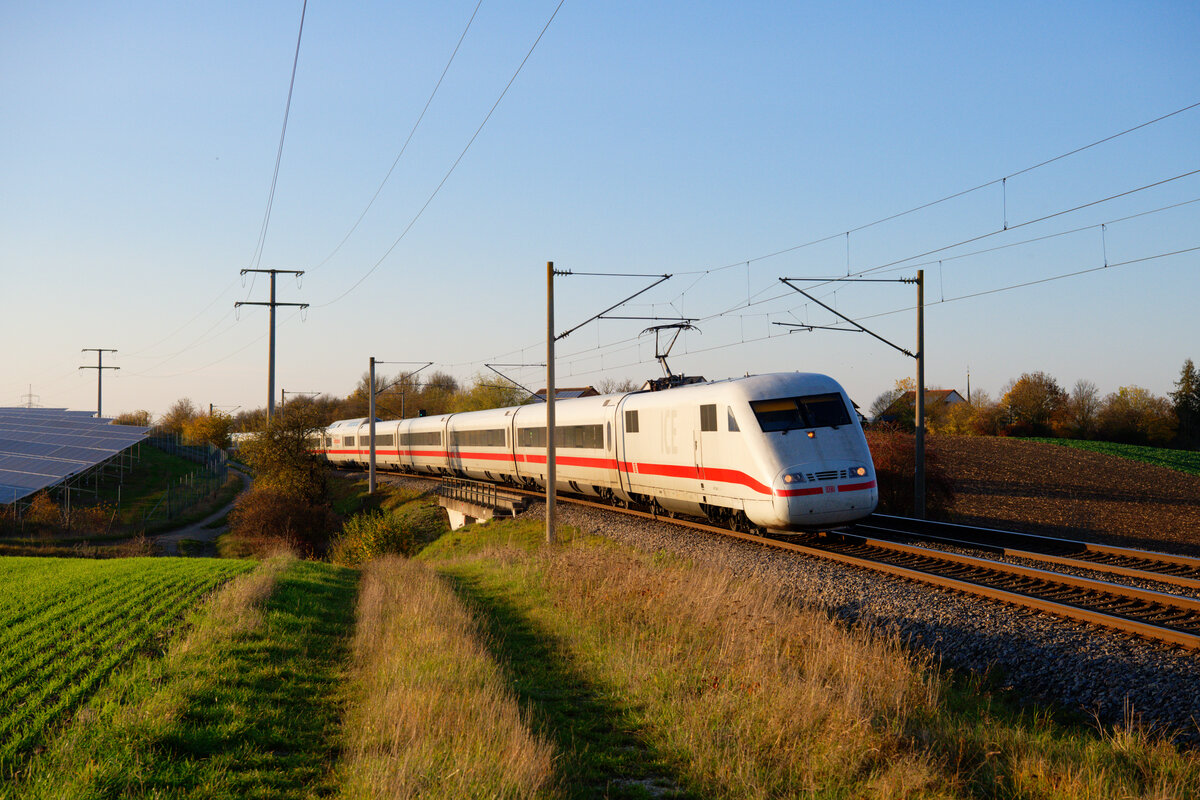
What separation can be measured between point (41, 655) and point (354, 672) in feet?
13.9

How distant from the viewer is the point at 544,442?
28.8 meters

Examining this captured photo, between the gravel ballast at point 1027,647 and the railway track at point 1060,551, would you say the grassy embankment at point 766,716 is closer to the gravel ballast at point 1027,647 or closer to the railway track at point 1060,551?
the gravel ballast at point 1027,647

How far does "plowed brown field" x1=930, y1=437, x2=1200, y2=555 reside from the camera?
24.3 metres

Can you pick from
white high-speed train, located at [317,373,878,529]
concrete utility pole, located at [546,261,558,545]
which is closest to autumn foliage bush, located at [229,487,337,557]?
white high-speed train, located at [317,373,878,529]

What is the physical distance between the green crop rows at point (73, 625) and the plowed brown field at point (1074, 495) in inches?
859

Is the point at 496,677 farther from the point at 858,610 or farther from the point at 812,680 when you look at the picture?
the point at 858,610

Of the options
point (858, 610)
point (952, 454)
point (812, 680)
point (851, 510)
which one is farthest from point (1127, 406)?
point (812, 680)

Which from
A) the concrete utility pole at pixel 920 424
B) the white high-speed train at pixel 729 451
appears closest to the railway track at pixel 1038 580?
the white high-speed train at pixel 729 451

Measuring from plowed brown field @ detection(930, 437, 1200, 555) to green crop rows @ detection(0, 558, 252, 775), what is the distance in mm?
21810

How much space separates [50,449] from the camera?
166 ft

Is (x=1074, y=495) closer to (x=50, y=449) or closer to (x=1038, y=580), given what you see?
(x=1038, y=580)

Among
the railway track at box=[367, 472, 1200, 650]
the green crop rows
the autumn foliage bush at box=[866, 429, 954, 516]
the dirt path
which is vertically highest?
the autumn foliage bush at box=[866, 429, 954, 516]

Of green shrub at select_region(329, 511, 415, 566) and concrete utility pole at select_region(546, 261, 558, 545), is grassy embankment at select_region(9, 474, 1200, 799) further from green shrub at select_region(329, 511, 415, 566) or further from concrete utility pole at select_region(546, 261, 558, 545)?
green shrub at select_region(329, 511, 415, 566)

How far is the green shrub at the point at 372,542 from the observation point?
2694 centimetres
